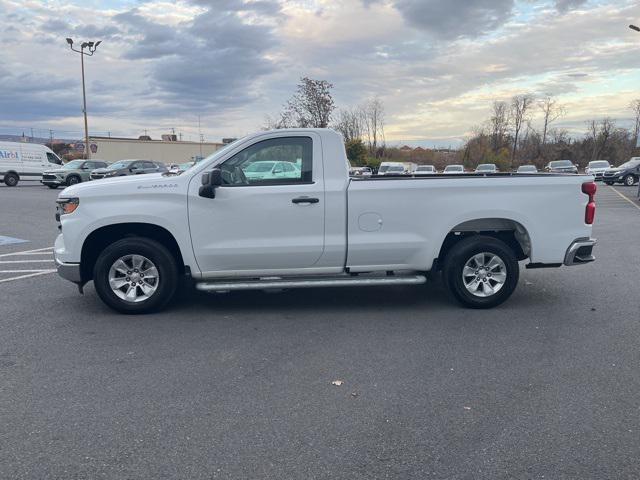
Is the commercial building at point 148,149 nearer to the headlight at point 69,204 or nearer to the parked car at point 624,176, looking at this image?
the parked car at point 624,176

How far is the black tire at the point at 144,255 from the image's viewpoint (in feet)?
18.7

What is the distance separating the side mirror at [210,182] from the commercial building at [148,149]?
46888 mm

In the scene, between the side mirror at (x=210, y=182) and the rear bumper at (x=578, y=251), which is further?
the rear bumper at (x=578, y=251)

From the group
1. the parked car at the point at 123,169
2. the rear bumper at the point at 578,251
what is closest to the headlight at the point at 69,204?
the rear bumper at the point at 578,251

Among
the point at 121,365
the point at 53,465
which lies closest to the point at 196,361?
the point at 121,365

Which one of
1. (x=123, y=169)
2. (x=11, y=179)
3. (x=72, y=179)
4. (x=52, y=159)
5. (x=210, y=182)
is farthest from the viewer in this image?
(x=52, y=159)

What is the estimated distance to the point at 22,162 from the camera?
102 ft

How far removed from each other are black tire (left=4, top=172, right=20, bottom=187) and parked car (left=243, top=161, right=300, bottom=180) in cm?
3023

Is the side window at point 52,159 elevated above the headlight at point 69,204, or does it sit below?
above

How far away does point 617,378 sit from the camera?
166 inches

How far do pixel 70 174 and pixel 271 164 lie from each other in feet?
89.0

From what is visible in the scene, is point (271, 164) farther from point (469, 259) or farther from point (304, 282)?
point (469, 259)

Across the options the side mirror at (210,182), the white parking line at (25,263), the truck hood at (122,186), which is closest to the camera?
the side mirror at (210,182)

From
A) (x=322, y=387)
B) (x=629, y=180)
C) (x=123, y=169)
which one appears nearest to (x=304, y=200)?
(x=322, y=387)
